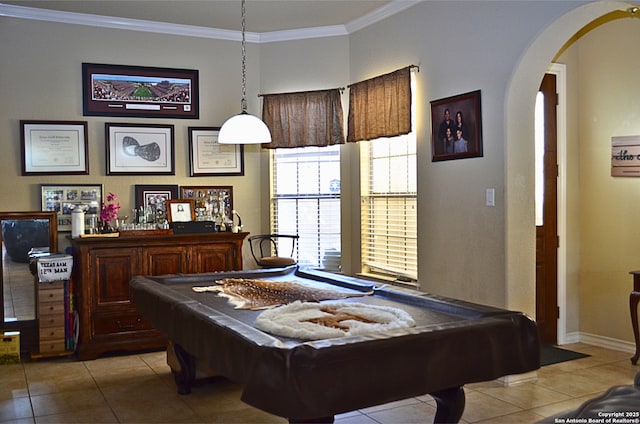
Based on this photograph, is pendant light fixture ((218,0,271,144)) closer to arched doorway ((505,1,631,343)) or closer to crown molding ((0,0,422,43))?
crown molding ((0,0,422,43))

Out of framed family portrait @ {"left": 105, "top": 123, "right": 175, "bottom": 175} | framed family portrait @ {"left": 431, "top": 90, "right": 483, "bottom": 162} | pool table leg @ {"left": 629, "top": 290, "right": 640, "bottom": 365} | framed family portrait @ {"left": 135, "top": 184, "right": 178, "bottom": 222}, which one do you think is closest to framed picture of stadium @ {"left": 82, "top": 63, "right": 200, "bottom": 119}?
framed family portrait @ {"left": 105, "top": 123, "right": 175, "bottom": 175}

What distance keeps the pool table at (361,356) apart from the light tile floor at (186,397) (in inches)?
31.1

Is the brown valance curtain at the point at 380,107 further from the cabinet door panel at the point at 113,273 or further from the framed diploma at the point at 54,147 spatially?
the framed diploma at the point at 54,147

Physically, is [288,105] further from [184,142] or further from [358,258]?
[358,258]

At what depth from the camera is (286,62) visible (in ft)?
20.5

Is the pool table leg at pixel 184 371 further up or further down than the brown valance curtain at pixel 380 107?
further down

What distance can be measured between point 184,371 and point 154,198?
7.77 ft

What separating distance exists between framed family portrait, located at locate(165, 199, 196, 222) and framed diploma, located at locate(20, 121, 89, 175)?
2.75 ft

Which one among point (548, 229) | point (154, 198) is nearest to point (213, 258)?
point (154, 198)

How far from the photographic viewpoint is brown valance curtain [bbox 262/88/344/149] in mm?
6000

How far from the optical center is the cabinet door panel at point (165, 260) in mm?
5320

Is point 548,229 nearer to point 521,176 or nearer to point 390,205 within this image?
point 521,176

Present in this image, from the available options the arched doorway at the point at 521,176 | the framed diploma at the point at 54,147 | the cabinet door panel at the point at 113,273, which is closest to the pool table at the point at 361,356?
the arched doorway at the point at 521,176

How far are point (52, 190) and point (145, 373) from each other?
79.4 inches
